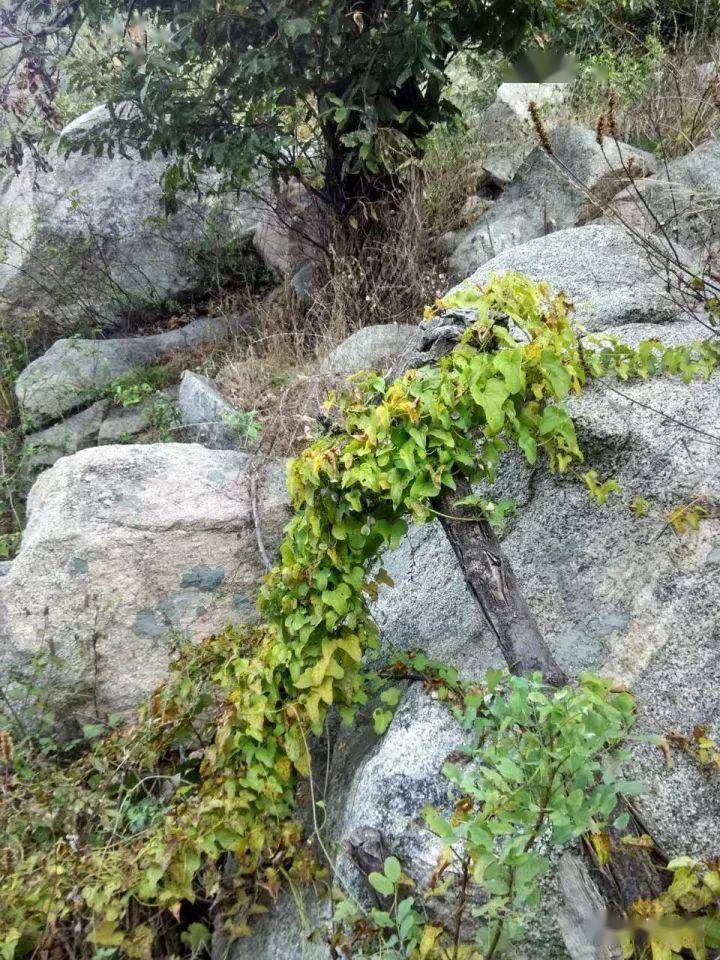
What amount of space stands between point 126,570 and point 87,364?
3525 mm

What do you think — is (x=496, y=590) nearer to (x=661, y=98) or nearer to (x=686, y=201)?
(x=686, y=201)

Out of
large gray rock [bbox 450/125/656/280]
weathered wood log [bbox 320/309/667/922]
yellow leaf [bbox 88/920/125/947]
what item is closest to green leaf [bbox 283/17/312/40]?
large gray rock [bbox 450/125/656/280]

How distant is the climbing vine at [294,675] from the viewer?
2.30 m

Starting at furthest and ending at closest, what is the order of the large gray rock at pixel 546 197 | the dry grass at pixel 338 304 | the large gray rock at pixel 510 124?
1. the large gray rock at pixel 510 124
2. the large gray rock at pixel 546 197
3. the dry grass at pixel 338 304

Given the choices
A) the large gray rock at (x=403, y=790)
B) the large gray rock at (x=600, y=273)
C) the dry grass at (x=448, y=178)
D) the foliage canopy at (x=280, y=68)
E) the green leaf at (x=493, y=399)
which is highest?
the foliage canopy at (x=280, y=68)

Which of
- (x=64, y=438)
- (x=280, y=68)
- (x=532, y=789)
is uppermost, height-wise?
(x=280, y=68)

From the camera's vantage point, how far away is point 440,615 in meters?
2.94

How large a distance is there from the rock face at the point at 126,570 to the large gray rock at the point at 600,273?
1678 mm

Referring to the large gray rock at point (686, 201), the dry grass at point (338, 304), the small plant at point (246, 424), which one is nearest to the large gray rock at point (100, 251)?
the dry grass at point (338, 304)

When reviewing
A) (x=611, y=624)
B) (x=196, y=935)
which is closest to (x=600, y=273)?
(x=611, y=624)

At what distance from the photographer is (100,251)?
7.31m

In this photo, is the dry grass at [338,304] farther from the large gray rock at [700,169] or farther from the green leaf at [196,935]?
the green leaf at [196,935]

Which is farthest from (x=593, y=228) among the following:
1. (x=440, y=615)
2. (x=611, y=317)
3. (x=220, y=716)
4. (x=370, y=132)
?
(x=220, y=716)

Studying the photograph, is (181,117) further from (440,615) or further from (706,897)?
(706,897)
